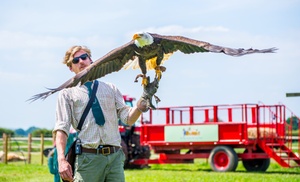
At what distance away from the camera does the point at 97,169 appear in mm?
5039

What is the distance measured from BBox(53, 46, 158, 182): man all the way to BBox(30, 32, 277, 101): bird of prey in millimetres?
152

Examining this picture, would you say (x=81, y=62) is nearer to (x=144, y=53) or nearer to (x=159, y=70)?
(x=144, y=53)

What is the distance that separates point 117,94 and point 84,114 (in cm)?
39

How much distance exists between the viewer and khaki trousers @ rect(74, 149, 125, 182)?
16.5ft

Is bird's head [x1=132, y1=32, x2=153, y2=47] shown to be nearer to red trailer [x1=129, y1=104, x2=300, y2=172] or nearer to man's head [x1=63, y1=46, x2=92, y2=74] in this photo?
man's head [x1=63, y1=46, x2=92, y2=74]

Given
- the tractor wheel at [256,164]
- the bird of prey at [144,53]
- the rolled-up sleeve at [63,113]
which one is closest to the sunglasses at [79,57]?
the bird of prey at [144,53]

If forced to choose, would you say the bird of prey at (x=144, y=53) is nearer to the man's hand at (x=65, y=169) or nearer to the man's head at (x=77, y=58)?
the man's head at (x=77, y=58)

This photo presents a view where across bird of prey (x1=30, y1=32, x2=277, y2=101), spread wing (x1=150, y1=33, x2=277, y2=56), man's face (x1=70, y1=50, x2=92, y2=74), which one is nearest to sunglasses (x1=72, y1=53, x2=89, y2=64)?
man's face (x1=70, y1=50, x2=92, y2=74)

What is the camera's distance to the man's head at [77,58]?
208 inches

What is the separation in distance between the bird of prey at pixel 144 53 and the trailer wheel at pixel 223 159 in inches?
410

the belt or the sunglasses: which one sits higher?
the sunglasses

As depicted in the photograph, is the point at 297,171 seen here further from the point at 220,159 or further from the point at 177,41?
the point at 177,41

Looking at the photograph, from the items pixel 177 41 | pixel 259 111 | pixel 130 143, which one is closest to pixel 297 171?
pixel 259 111

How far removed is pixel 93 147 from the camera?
5094mm
